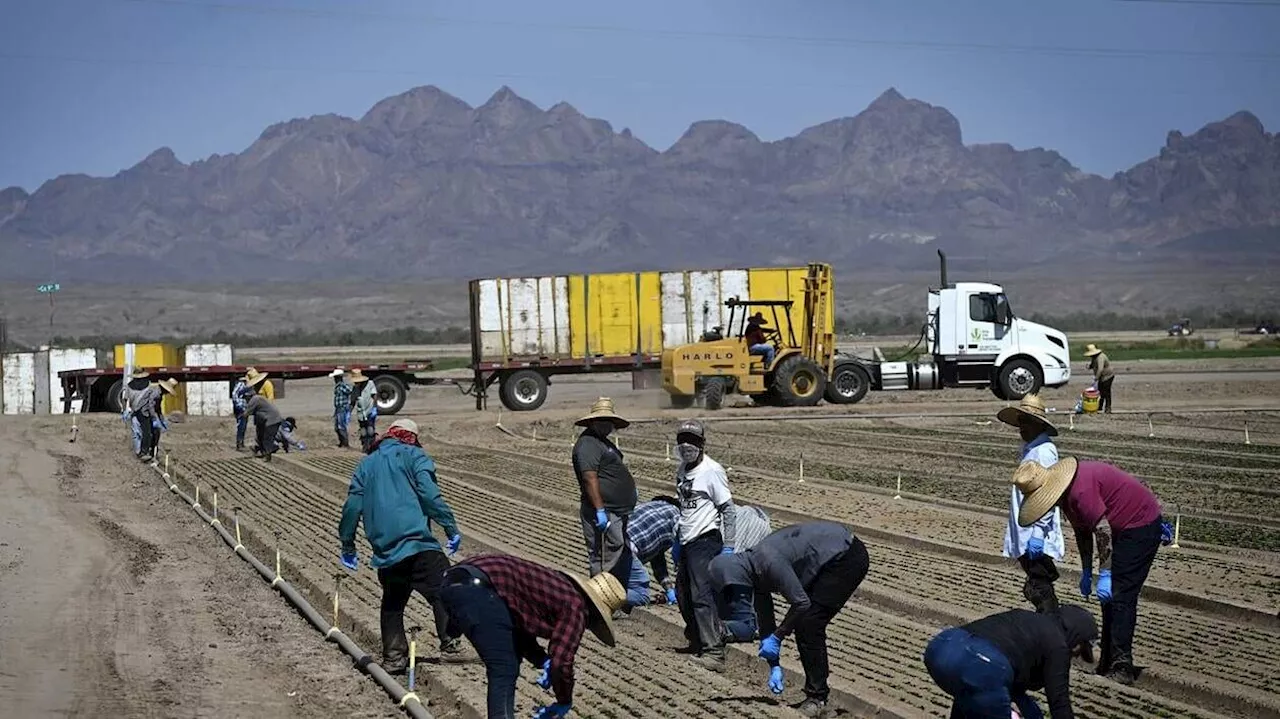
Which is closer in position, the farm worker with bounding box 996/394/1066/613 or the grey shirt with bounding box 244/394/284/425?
the farm worker with bounding box 996/394/1066/613

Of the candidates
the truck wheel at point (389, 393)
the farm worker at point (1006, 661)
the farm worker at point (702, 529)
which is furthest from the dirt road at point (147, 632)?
the truck wheel at point (389, 393)

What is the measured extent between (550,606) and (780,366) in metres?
26.2

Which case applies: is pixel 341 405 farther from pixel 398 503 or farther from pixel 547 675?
pixel 547 675

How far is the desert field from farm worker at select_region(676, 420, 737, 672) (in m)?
0.26

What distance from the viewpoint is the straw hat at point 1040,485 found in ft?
33.2

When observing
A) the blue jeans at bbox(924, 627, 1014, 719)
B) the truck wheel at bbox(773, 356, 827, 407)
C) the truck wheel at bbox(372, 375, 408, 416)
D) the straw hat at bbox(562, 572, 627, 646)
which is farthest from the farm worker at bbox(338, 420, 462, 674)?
the truck wheel at bbox(372, 375, 408, 416)

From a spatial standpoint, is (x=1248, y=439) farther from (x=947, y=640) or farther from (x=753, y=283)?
(x=947, y=640)

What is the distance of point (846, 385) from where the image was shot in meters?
35.7

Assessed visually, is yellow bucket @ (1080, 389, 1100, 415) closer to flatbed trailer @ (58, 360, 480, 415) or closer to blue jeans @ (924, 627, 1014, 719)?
flatbed trailer @ (58, 360, 480, 415)

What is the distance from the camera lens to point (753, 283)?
37406 millimetres

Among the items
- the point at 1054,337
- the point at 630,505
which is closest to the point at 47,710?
the point at 630,505

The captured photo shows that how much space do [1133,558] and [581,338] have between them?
27.9 meters

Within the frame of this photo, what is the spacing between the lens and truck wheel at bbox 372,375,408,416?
37.1 meters

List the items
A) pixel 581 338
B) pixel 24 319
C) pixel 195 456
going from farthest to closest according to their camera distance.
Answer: pixel 24 319
pixel 581 338
pixel 195 456
